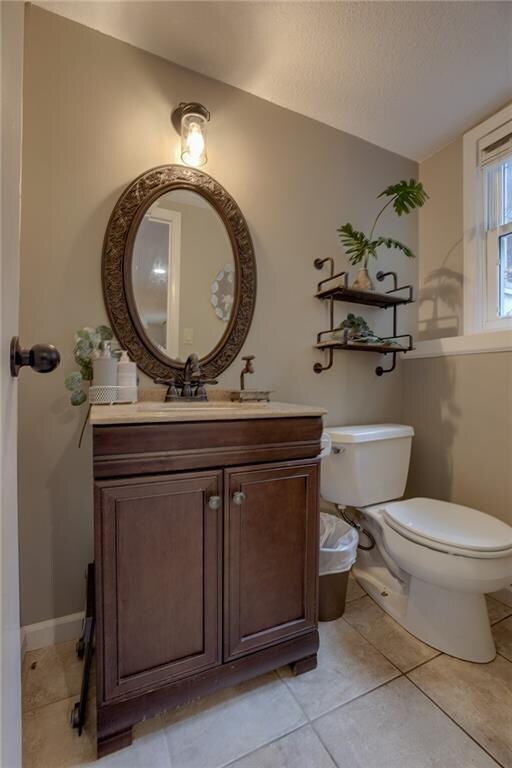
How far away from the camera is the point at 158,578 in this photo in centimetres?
90

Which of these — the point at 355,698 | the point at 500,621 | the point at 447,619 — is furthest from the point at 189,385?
the point at 500,621

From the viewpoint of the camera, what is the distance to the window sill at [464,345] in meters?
1.56

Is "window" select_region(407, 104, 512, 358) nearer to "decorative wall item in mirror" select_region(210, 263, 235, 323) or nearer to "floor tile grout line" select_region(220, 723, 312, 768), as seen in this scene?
"decorative wall item in mirror" select_region(210, 263, 235, 323)

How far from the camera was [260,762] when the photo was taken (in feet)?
2.85

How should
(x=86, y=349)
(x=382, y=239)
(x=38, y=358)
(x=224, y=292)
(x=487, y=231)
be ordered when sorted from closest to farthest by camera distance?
(x=38, y=358) < (x=86, y=349) < (x=224, y=292) < (x=382, y=239) < (x=487, y=231)

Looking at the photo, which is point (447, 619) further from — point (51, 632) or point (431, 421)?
point (51, 632)

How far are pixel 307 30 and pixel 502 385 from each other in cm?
166

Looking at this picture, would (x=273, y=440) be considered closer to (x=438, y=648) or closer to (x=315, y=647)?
(x=315, y=647)

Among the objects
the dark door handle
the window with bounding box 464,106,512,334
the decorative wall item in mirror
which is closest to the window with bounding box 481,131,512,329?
the window with bounding box 464,106,512,334

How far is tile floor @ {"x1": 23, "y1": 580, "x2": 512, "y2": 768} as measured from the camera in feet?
2.89

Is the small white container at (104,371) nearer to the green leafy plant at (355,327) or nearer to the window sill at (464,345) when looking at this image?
the green leafy plant at (355,327)

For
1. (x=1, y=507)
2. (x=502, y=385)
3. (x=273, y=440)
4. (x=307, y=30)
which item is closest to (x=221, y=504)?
(x=273, y=440)

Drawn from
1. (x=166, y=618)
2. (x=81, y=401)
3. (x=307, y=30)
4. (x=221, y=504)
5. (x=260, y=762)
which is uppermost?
(x=307, y=30)

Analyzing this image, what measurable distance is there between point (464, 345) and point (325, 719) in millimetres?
1612
